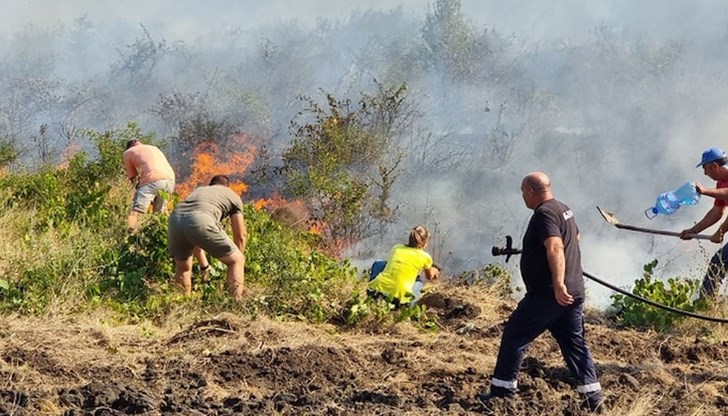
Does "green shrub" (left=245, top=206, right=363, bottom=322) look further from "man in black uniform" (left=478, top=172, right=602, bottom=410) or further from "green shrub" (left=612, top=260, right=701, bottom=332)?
"man in black uniform" (left=478, top=172, right=602, bottom=410)

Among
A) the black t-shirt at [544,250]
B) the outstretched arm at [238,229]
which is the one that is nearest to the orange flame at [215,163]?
the outstretched arm at [238,229]

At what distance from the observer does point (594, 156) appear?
22859 millimetres

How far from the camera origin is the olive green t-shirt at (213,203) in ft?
27.6

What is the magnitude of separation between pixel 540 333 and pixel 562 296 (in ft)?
1.14

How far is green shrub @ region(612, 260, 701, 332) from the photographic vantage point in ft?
28.8

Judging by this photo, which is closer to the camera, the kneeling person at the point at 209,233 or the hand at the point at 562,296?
the hand at the point at 562,296

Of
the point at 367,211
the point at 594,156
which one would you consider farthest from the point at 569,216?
the point at 594,156

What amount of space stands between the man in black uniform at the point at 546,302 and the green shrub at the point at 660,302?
3.13 m

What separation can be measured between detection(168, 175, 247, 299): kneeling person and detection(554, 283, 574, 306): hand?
368 cm

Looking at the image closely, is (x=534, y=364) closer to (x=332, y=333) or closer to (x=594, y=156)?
(x=332, y=333)

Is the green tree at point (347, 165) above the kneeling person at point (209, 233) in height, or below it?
above

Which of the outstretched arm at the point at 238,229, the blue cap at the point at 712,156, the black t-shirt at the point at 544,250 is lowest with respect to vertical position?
the black t-shirt at the point at 544,250

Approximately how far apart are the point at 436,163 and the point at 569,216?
16185 millimetres

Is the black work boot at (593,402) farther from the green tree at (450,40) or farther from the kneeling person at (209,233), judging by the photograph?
the green tree at (450,40)
